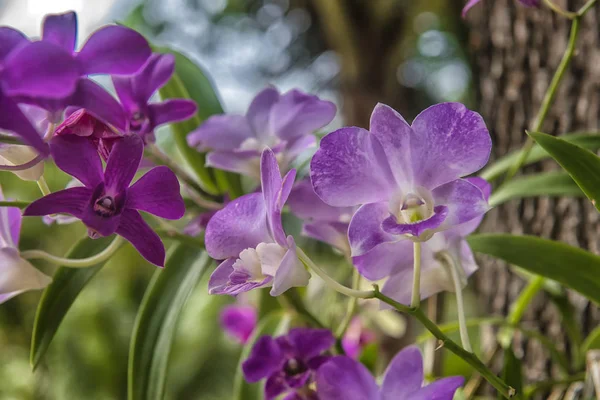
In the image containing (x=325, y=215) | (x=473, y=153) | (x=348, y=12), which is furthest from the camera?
(x=348, y=12)

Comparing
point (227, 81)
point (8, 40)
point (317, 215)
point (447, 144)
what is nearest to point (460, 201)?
point (447, 144)

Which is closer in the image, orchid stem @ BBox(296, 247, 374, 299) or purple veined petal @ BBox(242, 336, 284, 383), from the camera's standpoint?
orchid stem @ BBox(296, 247, 374, 299)

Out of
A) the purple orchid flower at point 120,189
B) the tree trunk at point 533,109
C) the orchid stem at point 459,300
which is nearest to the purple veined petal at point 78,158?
the purple orchid flower at point 120,189

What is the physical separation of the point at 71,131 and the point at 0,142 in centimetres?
4

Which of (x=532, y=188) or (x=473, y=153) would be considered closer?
(x=473, y=153)

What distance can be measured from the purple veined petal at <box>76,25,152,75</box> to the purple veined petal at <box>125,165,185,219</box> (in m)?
0.06

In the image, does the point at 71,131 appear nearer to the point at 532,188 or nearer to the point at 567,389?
the point at 532,188

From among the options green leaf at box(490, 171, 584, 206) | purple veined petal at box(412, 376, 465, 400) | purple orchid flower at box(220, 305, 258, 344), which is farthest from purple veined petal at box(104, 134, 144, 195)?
purple orchid flower at box(220, 305, 258, 344)

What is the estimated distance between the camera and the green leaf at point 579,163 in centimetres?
32

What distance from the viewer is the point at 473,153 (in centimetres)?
Result: 29

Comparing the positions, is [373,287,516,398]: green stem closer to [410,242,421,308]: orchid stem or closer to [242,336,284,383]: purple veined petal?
[410,242,421,308]: orchid stem

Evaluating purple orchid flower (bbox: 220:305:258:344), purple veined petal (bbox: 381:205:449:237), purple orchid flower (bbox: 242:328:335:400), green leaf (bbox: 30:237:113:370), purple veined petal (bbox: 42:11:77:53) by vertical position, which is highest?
purple veined petal (bbox: 42:11:77:53)

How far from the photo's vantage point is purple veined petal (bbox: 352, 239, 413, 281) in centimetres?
34

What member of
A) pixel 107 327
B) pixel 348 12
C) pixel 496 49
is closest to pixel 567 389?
pixel 496 49
